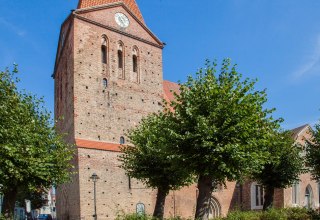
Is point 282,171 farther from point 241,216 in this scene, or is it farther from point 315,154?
point 241,216

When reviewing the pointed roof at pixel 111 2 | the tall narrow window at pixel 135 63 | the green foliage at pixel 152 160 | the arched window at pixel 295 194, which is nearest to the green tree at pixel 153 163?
the green foliage at pixel 152 160

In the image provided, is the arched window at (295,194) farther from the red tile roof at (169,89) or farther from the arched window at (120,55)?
the arched window at (120,55)

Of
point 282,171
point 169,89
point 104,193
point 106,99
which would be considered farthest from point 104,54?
point 282,171

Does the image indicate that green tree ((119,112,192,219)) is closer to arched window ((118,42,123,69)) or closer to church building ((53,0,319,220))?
church building ((53,0,319,220))

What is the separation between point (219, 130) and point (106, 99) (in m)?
16.8

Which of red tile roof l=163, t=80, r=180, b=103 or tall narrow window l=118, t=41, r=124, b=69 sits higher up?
tall narrow window l=118, t=41, r=124, b=69

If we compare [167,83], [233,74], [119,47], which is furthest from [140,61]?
[233,74]

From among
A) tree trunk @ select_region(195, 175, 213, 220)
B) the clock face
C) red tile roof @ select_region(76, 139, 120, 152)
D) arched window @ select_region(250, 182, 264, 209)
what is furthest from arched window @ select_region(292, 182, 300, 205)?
tree trunk @ select_region(195, 175, 213, 220)

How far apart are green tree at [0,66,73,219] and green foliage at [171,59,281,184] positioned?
6.92 metres

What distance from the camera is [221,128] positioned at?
17.9 meters

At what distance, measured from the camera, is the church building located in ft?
99.4

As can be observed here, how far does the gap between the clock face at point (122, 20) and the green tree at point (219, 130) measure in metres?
17.9

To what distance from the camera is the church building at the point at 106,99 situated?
1193 inches

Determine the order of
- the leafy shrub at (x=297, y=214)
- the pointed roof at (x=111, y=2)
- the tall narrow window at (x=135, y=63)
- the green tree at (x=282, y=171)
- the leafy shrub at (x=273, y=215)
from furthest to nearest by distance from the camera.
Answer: the tall narrow window at (x=135, y=63) < the pointed roof at (x=111, y=2) < the green tree at (x=282, y=171) < the leafy shrub at (x=297, y=214) < the leafy shrub at (x=273, y=215)
